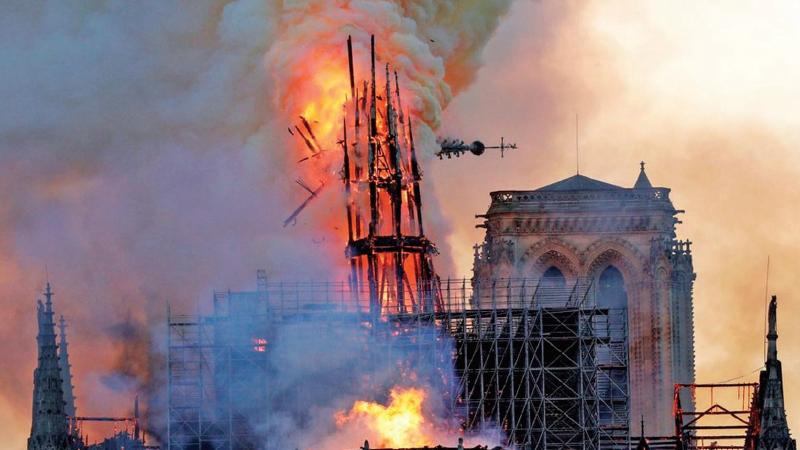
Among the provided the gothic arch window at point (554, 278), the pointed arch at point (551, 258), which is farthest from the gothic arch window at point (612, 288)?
the gothic arch window at point (554, 278)

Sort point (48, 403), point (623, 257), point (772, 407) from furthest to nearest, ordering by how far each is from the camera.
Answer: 1. point (623, 257)
2. point (48, 403)
3. point (772, 407)

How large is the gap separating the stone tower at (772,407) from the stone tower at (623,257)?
4140 cm

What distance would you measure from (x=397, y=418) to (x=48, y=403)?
706 inches

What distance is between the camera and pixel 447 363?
14712cm

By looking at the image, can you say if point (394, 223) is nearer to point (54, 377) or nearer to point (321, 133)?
point (321, 133)

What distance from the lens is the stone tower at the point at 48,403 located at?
502 feet

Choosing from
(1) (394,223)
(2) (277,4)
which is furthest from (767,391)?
(2) (277,4)

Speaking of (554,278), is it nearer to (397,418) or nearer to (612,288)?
(612,288)

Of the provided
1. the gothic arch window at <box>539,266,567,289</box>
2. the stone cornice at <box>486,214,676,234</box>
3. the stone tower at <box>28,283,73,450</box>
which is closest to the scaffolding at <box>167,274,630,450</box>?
the stone tower at <box>28,283,73,450</box>

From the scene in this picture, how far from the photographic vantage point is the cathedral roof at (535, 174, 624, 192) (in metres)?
191

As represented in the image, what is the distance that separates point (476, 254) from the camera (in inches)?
7500

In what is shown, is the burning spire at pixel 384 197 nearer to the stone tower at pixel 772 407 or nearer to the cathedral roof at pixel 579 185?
the stone tower at pixel 772 407

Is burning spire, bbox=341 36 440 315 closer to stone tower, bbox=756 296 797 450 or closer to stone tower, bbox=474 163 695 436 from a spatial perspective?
stone tower, bbox=756 296 797 450

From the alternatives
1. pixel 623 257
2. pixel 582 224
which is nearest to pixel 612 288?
pixel 623 257
